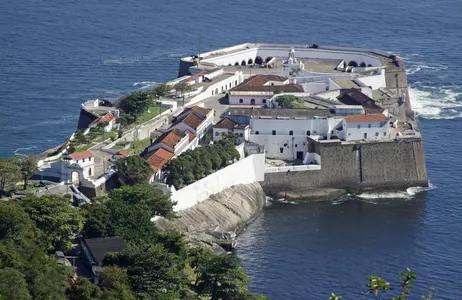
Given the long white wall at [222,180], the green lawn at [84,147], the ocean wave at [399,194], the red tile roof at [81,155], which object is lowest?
the ocean wave at [399,194]

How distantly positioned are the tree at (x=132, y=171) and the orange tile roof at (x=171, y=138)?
535 cm

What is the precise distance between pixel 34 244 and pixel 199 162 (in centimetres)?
2008

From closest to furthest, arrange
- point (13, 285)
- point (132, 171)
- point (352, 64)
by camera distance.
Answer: point (13, 285) < point (132, 171) < point (352, 64)

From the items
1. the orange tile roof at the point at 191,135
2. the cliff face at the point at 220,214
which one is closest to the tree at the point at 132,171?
the cliff face at the point at 220,214

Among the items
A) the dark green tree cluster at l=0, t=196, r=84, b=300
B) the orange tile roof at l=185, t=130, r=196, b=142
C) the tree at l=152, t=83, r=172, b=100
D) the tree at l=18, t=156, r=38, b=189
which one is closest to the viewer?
the dark green tree cluster at l=0, t=196, r=84, b=300

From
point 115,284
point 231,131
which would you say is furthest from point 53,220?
point 231,131

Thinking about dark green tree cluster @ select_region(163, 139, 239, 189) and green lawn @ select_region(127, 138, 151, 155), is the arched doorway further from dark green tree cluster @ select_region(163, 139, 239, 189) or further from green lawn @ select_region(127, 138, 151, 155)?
green lawn @ select_region(127, 138, 151, 155)

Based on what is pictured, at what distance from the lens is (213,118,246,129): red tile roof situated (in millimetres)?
91000

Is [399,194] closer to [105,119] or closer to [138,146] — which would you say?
[138,146]

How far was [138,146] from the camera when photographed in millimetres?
87375

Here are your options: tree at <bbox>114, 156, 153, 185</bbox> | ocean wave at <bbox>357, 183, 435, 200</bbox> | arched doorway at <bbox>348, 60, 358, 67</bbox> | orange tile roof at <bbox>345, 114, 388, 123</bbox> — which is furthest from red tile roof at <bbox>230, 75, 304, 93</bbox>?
tree at <bbox>114, 156, 153, 185</bbox>

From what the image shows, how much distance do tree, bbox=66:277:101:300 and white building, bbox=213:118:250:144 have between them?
3008 cm

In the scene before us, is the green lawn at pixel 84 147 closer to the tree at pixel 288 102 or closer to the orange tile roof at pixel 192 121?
the orange tile roof at pixel 192 121

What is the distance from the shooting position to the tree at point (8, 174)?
74625 mm
